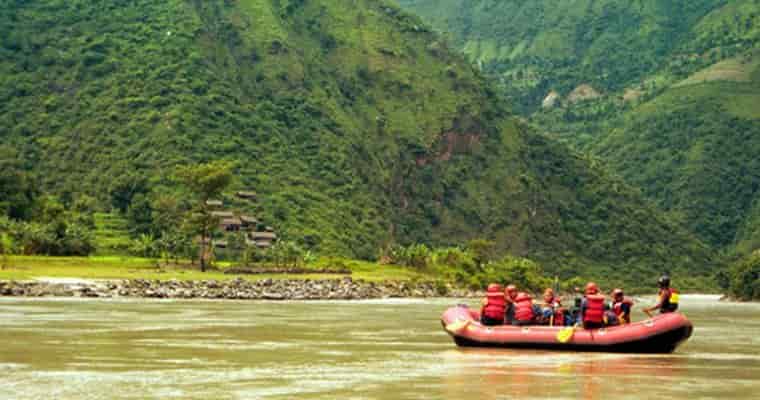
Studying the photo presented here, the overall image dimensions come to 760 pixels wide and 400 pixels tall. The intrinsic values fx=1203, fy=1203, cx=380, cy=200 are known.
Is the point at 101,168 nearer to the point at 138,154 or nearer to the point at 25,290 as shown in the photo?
the point at 138,154

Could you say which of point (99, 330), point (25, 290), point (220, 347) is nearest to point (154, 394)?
point (220, 347)

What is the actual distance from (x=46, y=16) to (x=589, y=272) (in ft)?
310

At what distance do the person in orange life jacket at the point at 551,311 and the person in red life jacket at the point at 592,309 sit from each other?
157 centimetres

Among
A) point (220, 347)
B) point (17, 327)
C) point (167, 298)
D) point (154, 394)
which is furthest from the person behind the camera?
point (167, 298)

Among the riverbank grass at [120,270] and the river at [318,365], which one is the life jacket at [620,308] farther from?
the riverbank grass at [120,270]

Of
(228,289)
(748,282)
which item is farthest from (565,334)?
(748,282)

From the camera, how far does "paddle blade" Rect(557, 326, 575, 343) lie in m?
37.2

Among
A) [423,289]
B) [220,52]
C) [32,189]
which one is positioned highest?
[220,52]

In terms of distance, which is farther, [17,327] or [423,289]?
[423,289]

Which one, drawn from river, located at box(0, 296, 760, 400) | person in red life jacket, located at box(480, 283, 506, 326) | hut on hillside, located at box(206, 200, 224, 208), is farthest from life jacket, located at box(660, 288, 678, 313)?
hut on hillside, located at box(206, 200, 224, 208)

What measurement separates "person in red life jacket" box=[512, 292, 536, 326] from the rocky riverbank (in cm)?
4500

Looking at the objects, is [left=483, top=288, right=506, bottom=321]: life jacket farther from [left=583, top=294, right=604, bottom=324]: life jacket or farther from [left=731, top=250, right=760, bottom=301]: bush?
[left=731, top=250, right=760, bottom=301]: bush

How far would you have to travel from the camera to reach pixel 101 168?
15162 cm

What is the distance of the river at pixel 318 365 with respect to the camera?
26.9m
